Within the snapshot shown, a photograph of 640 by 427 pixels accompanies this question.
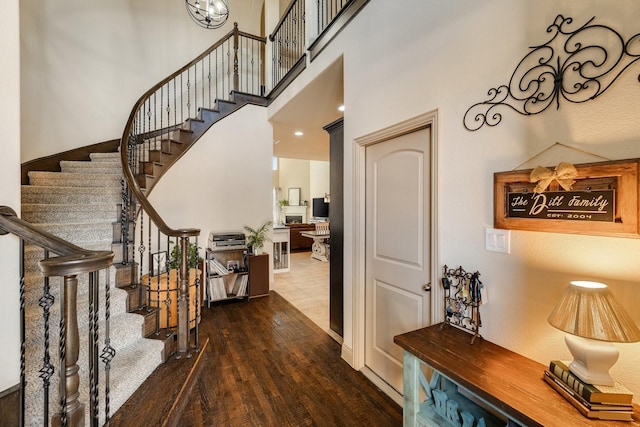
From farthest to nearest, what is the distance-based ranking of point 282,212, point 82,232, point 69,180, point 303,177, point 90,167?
point 303,177 → point 282,212 → point 90,167 → point 69,180 → point 82,232

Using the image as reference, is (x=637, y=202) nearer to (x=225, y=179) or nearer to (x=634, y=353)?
(x=634, y=353)

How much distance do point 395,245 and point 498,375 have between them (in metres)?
1.07

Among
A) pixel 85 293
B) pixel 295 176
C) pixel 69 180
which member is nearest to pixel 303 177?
pixel 295 176

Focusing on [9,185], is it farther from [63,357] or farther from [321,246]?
[321,246]

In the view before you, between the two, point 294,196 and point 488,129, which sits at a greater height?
point 294,196

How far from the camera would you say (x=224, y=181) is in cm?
438

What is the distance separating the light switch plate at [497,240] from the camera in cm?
130

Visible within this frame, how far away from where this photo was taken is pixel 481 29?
138 centimetres

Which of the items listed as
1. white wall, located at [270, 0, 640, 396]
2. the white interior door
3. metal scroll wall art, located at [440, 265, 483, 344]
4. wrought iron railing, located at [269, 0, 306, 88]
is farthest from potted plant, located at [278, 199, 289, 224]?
metal scroll wall art, located at [440, 265, 483, 344]

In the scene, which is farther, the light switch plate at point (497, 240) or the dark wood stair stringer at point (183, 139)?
the dark wood stair stringer at point (183, 139)

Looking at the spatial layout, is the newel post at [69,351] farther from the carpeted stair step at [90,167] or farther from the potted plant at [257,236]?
the potted plant at [257,236]

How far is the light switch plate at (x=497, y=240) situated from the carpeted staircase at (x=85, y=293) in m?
2.37

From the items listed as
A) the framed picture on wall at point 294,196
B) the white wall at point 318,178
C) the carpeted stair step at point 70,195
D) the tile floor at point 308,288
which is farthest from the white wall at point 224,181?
the framed picture on wall at point 294,196

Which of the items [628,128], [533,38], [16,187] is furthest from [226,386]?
[533,38]
